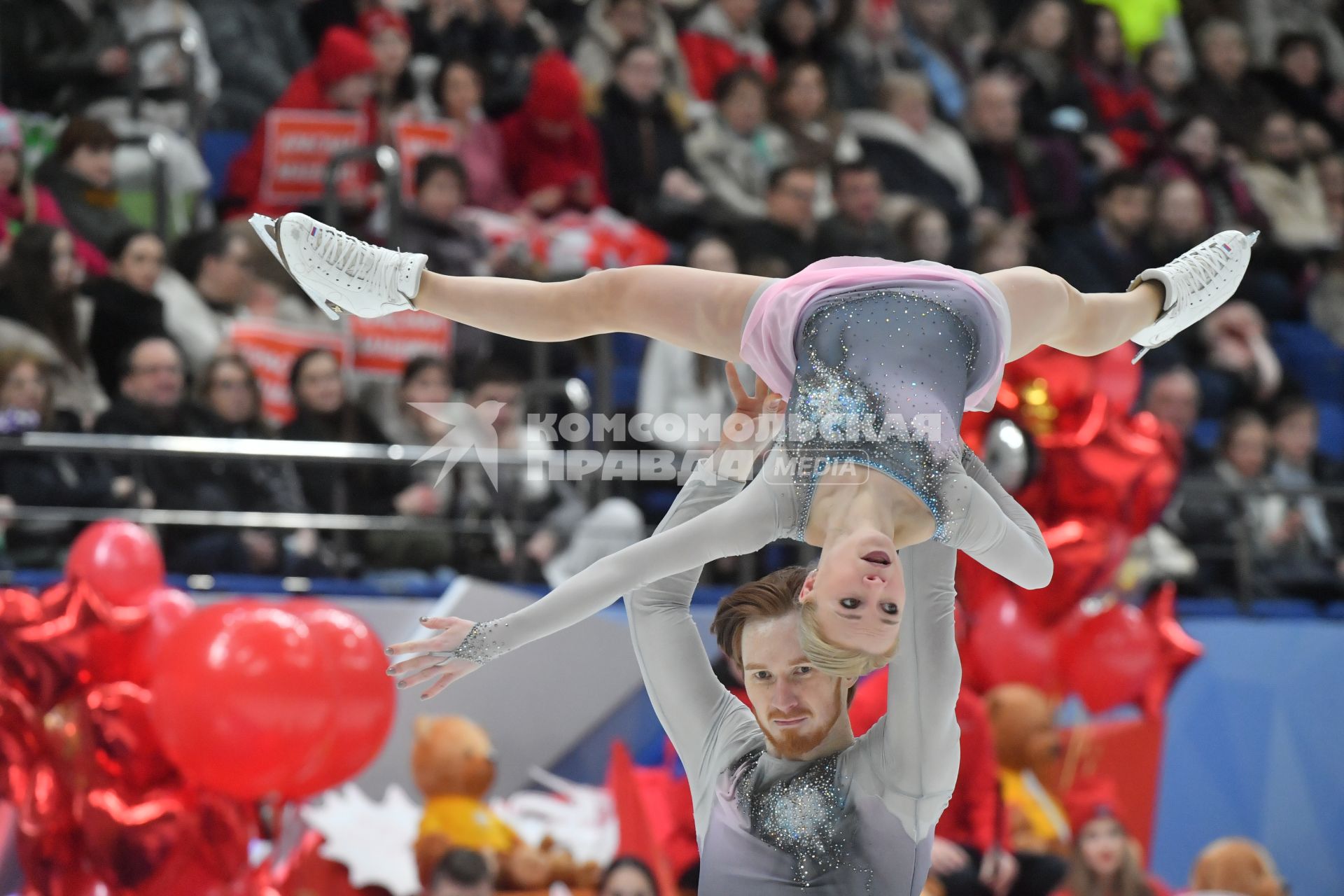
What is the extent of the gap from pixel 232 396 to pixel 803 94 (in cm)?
295

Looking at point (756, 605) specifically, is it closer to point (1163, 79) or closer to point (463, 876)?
point (463, 876)

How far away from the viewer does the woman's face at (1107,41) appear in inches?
343

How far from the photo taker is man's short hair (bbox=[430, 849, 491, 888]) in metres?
4.43

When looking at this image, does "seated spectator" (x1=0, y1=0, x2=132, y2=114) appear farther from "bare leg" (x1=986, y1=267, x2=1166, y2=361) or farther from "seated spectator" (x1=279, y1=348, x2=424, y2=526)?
"bare leg" (x1=986, y1=267, x2=1166, y2=361)

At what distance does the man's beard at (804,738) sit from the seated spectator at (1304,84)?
7.01 meters

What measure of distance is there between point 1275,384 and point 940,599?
4.80 meters

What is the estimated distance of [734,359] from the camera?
9.84 feet

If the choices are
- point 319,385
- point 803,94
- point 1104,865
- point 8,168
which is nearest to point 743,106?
point 803,94

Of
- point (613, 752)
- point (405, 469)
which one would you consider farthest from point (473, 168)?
point (613, 752)

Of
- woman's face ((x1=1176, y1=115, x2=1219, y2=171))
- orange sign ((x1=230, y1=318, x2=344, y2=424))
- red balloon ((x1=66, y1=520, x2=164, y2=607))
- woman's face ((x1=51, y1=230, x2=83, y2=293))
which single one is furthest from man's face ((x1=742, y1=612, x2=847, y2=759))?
woman's face ((x1=1176, y1=115, x2=1219, y2=171))

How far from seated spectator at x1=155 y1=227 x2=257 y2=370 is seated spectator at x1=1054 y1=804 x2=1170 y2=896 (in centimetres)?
296

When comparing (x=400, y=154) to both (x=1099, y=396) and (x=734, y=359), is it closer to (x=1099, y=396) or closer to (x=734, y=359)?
(x=1099, y=396)

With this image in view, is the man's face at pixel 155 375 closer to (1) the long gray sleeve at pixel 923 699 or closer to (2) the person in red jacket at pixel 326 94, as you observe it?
(2) the person in red jacket at pixel 326 94

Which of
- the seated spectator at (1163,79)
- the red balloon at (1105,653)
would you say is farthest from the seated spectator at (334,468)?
the seated spectator at (1163,79)
